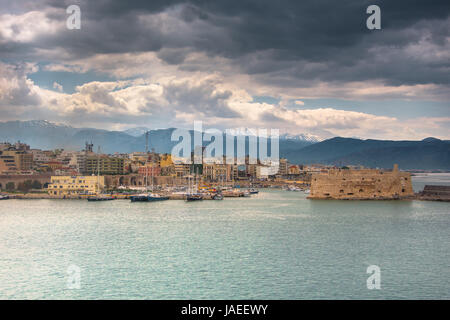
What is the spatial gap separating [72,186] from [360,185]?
24000 mm

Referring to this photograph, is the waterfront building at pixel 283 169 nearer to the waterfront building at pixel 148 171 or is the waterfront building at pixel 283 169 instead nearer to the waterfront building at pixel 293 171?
the waterfront building at pixel 293 171

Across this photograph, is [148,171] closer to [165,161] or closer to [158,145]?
[165,161]

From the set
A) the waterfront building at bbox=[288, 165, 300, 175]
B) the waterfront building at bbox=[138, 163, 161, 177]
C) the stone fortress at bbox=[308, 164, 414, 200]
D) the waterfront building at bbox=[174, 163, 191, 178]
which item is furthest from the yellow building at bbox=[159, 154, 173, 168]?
the stone fortress at bbox=[308, 164, 414, 200]

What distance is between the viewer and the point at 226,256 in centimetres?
1379

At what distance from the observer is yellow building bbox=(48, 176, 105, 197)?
136 feet

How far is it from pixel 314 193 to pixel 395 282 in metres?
25.3

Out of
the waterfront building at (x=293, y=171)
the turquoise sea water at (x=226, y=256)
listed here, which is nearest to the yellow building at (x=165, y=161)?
the waterfront building at (x=293, y=171)

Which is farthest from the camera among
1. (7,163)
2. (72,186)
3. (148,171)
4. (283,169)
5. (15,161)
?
(283,169)

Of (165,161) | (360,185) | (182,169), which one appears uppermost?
(165,161)

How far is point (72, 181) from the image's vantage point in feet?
138

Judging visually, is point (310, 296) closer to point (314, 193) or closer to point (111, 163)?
point (314, 193)

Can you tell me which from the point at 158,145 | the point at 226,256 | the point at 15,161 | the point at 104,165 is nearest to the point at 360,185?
the point at 226,256

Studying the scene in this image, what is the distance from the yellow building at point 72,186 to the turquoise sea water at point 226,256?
56.0 ft
